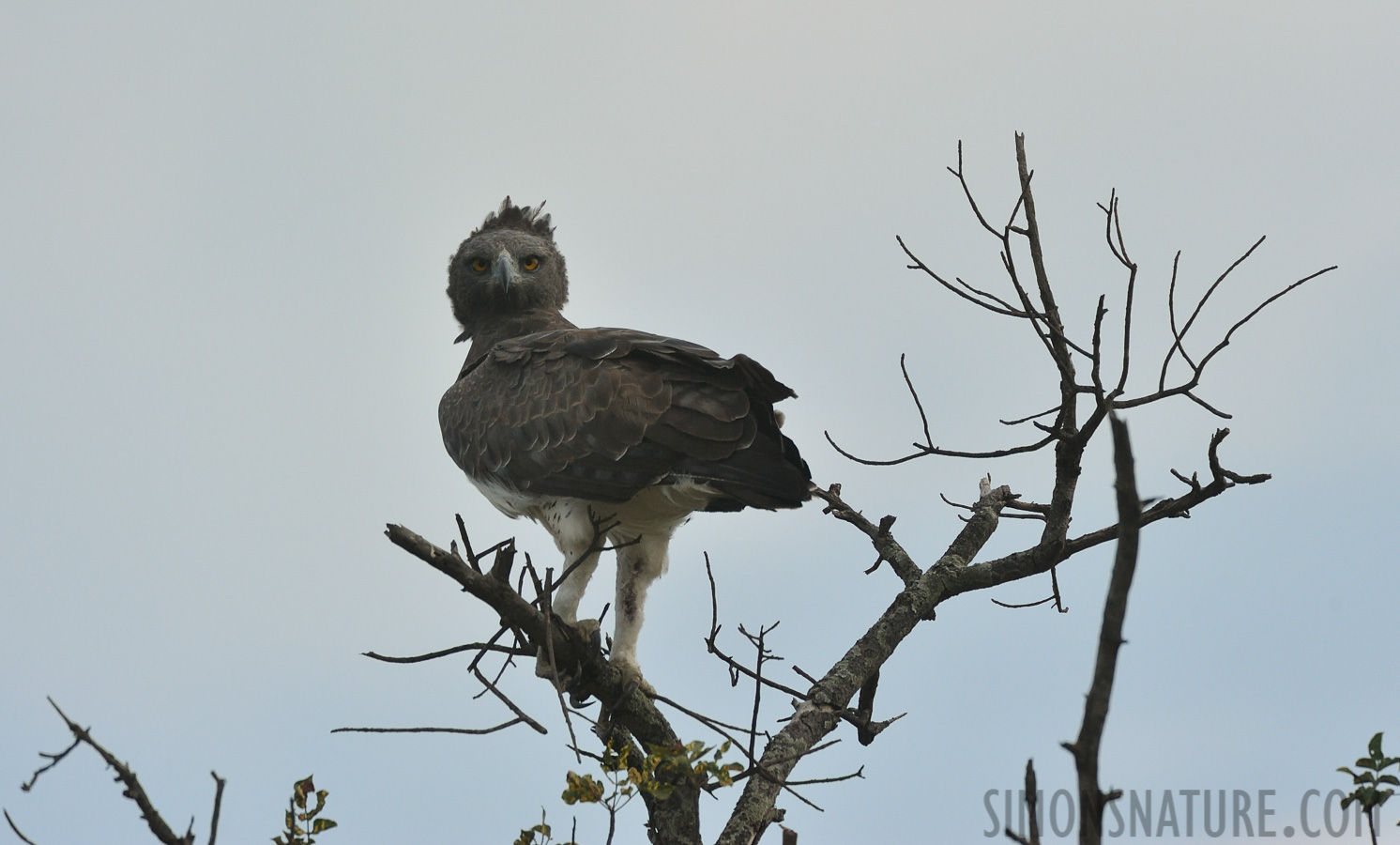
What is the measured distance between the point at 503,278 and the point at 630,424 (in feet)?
10.2

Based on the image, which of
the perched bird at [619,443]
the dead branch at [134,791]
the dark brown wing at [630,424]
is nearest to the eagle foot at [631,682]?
the perched bird at [619,443]

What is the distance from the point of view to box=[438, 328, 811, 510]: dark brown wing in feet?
19.8

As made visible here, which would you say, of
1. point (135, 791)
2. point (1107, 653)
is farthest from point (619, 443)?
point (1107, 653)

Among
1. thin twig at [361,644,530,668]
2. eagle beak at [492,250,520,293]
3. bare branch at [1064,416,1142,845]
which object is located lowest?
bare branch at [1064,416,1142,845]

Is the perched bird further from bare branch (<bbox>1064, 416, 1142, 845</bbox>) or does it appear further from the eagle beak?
bare branch (<bbox>1064, 416, 1142, 845</bbox>)

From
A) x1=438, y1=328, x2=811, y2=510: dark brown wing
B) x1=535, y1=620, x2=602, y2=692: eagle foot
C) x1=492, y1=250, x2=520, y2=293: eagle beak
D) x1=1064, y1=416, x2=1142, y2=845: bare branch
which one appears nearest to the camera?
x1=1064, y1=416, x2=1142, y2=845: bare branch

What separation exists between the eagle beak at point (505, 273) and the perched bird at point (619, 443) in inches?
50.5

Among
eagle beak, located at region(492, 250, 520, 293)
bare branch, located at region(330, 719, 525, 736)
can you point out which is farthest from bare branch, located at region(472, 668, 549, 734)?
eagle beak, located at region(492, 250, 520, 293)

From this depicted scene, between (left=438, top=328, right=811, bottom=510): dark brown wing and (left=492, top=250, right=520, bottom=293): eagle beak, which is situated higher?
(left=492, top=250, right=520, bottom=293): eagle beak

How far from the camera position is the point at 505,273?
9039mm

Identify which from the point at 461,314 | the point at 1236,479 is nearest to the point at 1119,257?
the point at 1236,479

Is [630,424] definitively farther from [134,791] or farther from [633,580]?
[134,791]

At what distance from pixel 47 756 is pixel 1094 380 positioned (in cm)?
404

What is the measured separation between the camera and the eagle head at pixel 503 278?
30.2 ft
